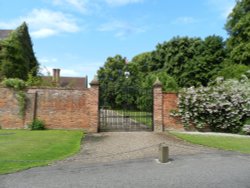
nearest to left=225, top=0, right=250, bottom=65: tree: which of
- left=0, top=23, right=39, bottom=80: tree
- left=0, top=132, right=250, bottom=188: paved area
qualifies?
left=0, top=23, right=39, bottom=80: tree

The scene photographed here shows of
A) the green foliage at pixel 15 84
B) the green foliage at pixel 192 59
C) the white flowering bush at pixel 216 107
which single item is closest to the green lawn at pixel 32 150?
the green foliage at pixel 15 84

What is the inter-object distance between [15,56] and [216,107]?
1889 centimetres

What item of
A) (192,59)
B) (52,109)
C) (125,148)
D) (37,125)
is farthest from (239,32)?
(125,148)

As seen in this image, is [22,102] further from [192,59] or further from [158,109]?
[192,59]

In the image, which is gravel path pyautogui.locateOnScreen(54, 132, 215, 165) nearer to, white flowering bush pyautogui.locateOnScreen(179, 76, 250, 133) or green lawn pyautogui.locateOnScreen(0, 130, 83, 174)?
green lawn pyautogui.locateOnScreen(0, 130, 83, 174)

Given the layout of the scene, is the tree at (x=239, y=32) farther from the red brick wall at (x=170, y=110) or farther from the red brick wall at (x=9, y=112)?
the red brick wall at (x=9, y=112)

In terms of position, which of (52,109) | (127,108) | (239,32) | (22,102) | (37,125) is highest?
(239,32)

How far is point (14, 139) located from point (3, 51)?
55.8 ft

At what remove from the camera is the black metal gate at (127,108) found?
1638cm

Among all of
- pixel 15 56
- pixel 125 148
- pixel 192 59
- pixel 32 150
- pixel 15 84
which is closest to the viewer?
pixel 32 150

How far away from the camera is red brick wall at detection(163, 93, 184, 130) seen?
54.2ft

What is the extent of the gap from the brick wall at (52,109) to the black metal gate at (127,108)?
1.00m

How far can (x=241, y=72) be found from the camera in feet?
81.1

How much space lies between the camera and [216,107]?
16312mm
